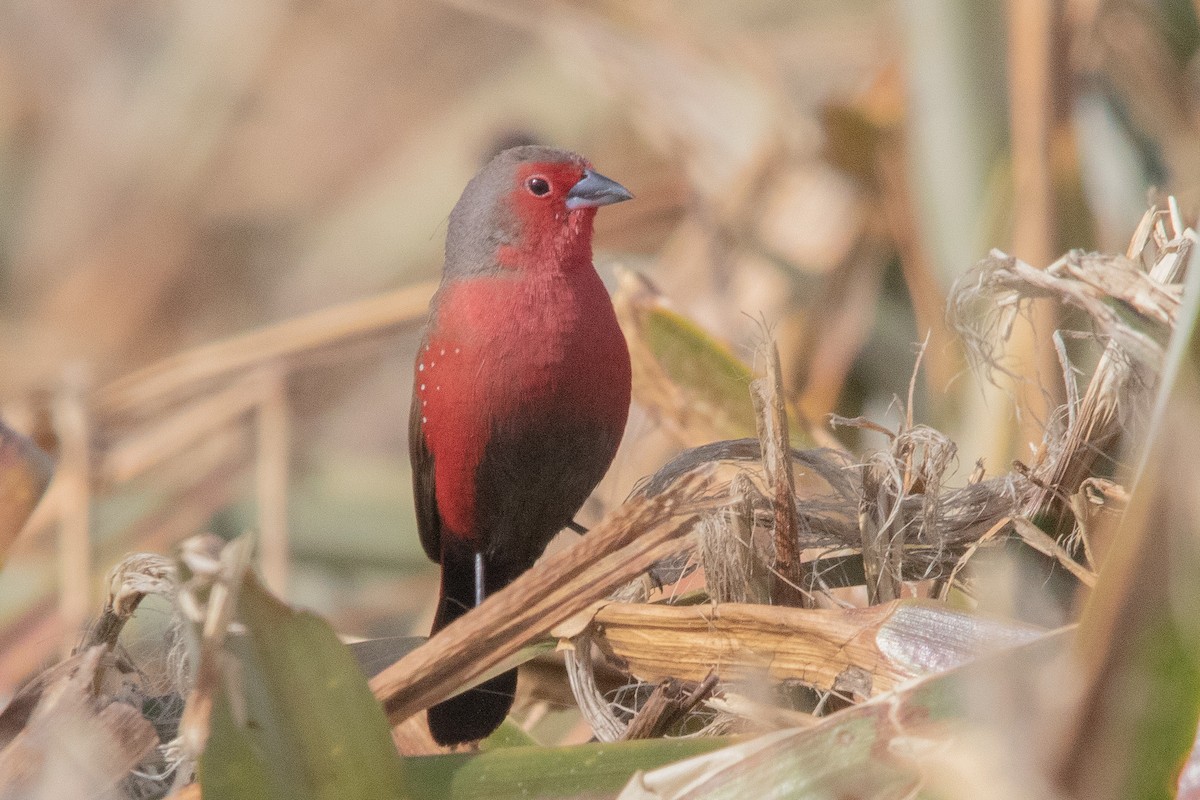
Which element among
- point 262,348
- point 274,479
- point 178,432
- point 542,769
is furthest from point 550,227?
point 178,432

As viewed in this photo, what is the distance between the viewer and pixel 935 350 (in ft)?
10.4

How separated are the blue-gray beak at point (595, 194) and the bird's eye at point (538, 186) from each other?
0.04m

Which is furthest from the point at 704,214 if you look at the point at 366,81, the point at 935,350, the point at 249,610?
the point at 366,81

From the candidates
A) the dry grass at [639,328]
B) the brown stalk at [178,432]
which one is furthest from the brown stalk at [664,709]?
the brown stalk at [178,432]

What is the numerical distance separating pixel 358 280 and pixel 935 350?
2531 millimetres

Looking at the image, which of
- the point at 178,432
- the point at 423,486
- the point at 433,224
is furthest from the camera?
the point at 433,224

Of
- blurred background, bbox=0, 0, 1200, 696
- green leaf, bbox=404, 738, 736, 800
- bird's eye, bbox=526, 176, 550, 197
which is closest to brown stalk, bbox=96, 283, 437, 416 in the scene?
blurred background, bbox=0, 0, 1200, 696

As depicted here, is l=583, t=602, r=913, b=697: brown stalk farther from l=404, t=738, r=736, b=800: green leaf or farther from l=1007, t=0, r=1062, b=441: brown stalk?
l=1007, t=0, r=1062, b=441: brown stalk

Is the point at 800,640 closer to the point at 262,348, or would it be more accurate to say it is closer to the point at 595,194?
the point at 595,194

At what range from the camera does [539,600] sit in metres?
1.57

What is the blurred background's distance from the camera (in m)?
2.91

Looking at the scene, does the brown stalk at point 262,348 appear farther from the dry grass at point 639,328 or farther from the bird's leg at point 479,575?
the bird's leg at point 479,575

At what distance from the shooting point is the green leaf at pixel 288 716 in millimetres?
1322

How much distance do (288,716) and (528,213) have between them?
1065mm
